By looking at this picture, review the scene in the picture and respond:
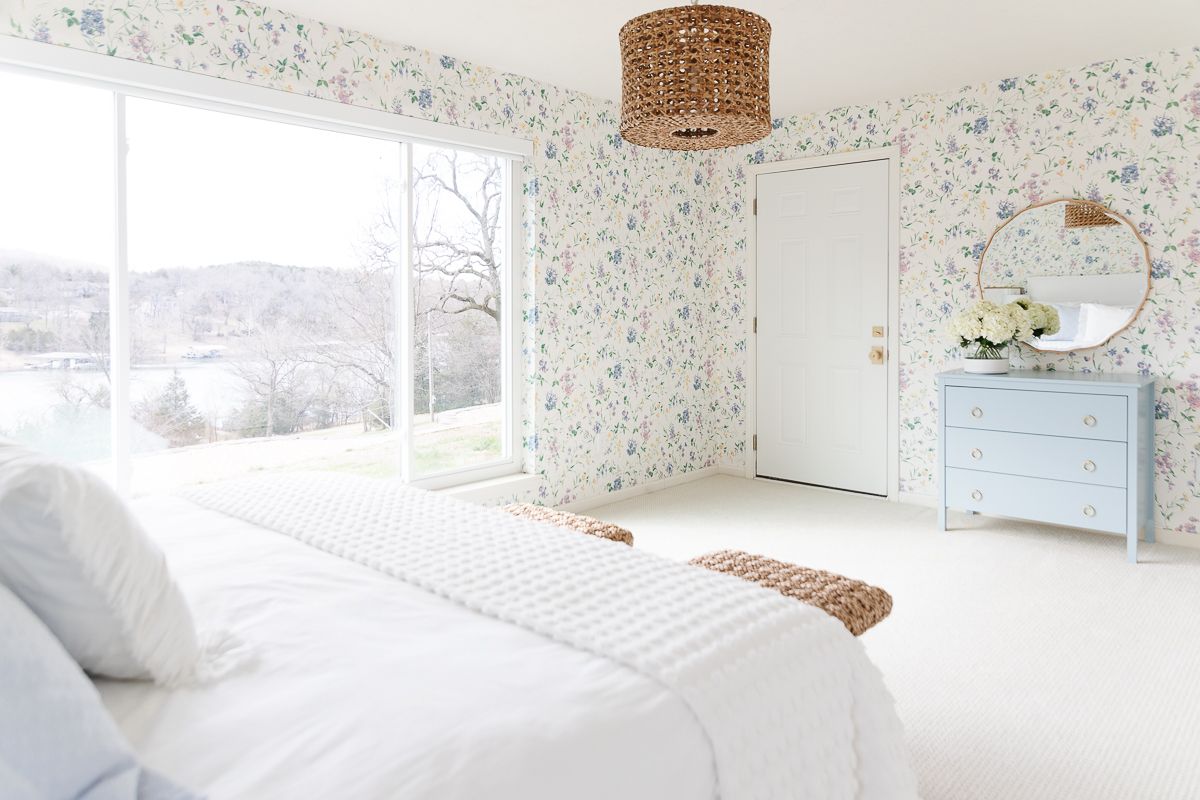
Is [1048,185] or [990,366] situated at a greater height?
[1048,185]

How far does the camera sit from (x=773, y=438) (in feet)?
18.0

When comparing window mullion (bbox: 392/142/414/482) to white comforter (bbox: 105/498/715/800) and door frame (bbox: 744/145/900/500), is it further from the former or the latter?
white comforter (bbox: 105/498/715/800)

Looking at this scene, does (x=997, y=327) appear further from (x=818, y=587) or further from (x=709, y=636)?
(x=709, y=636)

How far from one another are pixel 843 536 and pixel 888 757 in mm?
2846

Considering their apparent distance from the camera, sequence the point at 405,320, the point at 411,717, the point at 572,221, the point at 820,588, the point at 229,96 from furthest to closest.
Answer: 1. the point at 572,221
2. the point at 405,320
3. the point at 229,96
4. the point at 820,588
5. the point at 411,717

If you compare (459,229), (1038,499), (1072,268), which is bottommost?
(1038,499)

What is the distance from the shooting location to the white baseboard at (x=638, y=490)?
482 cm

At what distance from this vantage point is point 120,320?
3037mm

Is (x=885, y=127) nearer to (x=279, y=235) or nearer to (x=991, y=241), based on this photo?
(x=991, y=241)

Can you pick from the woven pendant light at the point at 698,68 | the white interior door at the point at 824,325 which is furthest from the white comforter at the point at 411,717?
the white interior door at the point at 824,325

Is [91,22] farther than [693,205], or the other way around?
[693,205]

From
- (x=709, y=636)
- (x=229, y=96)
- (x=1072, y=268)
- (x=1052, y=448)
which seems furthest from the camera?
(x=1072, y=268)

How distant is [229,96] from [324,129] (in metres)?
0.47

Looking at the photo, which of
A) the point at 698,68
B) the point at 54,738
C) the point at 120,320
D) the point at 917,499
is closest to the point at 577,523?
the point at 698,68
